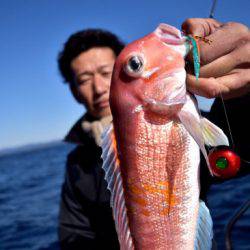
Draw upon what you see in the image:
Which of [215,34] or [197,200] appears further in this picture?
[197,200]

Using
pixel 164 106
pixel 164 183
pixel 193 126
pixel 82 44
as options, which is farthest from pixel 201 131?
pixel 82 44

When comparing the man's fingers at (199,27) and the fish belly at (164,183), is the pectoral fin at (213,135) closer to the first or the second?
the fish belly at (164,183)

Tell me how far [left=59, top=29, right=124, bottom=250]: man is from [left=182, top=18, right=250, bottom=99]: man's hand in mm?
2626

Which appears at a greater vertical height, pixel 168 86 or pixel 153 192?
pixel 168 86

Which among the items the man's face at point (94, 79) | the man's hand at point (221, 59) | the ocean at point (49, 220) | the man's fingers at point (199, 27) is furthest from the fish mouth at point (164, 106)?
the ocean at point (49, 220)

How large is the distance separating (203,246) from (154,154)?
2.03 ft

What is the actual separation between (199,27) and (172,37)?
16 centimetres

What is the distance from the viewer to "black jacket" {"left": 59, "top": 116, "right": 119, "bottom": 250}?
4.38m

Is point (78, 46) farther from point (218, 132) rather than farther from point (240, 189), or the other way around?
point (240, 189)

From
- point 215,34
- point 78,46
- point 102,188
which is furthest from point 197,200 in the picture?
point 78,46

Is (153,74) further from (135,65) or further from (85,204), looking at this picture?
(85,204)

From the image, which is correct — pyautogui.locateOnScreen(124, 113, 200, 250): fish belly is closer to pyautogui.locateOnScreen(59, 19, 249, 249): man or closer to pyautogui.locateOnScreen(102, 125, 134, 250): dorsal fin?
pyautogui.locateOnScreen(102, 125, 134, 250): dorsal fin

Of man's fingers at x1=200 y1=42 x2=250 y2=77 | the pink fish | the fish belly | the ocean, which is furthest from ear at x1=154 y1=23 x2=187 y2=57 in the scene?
the ocean

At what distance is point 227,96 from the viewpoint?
1.92m
